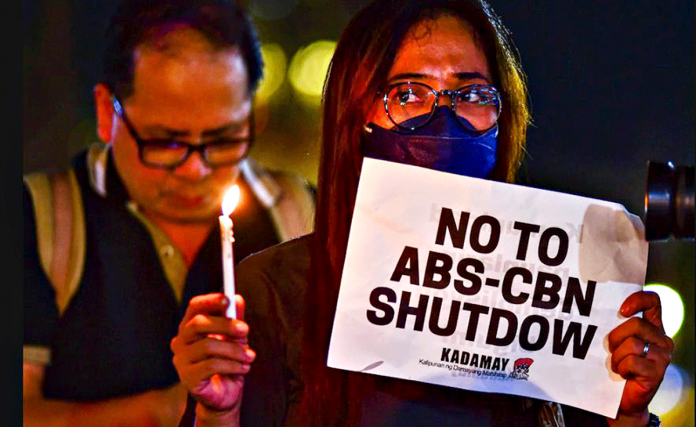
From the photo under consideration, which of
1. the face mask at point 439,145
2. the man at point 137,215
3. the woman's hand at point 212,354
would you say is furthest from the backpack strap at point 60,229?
the face mask at point 439,145

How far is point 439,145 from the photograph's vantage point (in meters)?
1.92

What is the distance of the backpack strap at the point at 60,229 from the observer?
223 centimetres

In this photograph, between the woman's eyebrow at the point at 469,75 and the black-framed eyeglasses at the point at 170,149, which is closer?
the woman's eyebrow at the point at 469,75

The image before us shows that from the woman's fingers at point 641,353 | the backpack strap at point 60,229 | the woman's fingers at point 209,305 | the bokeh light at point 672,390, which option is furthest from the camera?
the bokeh light at point 672,390

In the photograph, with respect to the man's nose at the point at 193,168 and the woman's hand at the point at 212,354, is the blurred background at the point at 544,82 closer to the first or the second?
the man's nose at the point at 193,168

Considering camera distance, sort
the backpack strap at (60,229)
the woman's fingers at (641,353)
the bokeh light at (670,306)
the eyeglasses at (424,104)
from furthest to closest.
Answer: the bokeh light at (670,306)
the backpack strap at (60,229)
the eyeglasses at (424,104)
the woman's fingers at (641,353)

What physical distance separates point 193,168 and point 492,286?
2.88ft

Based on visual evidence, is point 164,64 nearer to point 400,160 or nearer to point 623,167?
point 400,160

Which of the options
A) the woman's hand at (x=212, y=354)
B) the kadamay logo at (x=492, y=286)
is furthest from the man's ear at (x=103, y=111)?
the kadamay logo at (x=492, y=286)

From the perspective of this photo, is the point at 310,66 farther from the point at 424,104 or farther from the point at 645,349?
the point at 645,349

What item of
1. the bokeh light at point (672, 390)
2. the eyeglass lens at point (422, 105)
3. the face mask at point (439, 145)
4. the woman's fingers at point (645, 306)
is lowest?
the bokeh light at point (672, 390)

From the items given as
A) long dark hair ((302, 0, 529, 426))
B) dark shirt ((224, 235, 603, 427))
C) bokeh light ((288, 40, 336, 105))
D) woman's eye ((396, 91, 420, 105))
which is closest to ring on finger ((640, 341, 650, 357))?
dark shirt ((224, 235, 603, 427))

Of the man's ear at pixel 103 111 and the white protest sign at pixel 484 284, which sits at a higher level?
the man's ear at pixel 103 111

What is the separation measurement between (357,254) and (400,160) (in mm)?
245
